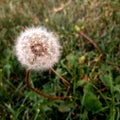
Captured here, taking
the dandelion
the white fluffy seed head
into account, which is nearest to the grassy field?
the dandelion

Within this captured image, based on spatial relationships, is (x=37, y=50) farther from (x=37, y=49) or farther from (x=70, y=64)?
(x=70, y=64)

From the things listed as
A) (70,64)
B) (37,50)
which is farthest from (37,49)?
(70,64)

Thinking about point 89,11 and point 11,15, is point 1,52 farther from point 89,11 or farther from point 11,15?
point 89,11

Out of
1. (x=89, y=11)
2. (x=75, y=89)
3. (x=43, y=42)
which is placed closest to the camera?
(x=43, y=42)

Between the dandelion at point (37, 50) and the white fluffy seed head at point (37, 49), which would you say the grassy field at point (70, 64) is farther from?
the white fluffy seed head at point (37, 49)

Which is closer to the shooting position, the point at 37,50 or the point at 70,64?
the point at 37,50

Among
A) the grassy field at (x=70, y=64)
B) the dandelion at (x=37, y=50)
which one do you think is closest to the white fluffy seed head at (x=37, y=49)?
the dandelion at (x=37, y=50)

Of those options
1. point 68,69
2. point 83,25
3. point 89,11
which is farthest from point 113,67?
point 89,11
